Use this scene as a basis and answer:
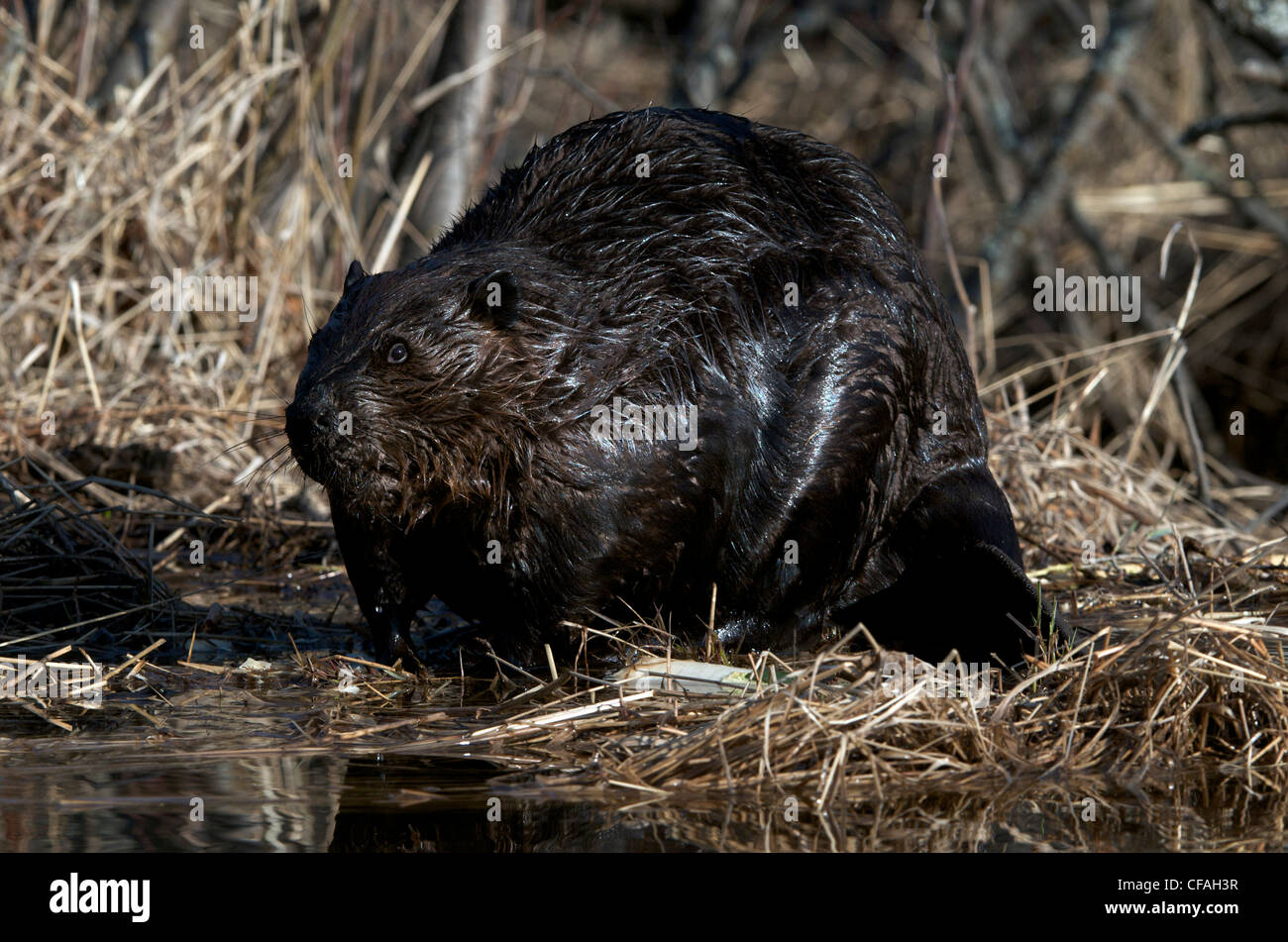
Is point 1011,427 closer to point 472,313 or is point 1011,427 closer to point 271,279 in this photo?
point 472,313

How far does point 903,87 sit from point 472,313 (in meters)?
7.61

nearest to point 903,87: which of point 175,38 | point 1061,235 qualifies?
point 1061,235

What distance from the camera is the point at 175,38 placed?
6.95 metres

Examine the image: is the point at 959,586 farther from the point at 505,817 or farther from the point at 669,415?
the point at 505,817

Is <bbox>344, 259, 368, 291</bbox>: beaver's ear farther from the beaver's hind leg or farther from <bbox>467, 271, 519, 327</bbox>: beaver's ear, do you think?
the beaver's hind leg

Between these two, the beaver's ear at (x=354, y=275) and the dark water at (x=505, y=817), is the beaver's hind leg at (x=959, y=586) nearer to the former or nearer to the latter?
the dark water at (x=505, y=817)

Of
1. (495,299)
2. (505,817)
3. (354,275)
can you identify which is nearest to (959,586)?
(495,299)

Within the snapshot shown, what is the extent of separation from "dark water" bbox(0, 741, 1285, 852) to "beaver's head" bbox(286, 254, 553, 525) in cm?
73

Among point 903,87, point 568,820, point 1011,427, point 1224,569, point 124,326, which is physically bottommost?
point 568,820

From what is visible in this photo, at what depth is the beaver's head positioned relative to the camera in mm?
3297

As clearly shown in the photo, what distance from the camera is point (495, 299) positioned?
3352 mm

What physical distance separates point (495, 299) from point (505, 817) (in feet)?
3.98

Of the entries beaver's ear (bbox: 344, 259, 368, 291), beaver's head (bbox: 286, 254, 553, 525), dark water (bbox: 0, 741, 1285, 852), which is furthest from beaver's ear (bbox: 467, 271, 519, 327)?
dark water (bbox: 0, 741, 1285, 852)

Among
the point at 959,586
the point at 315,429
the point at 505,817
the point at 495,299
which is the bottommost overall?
the point at 505,817
